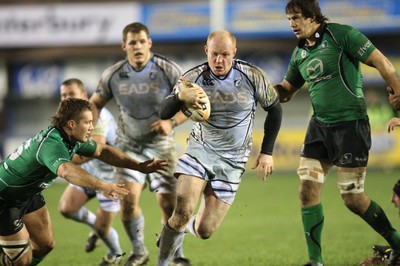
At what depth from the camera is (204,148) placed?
255 inches

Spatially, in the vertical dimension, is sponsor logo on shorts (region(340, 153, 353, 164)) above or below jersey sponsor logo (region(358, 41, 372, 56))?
below

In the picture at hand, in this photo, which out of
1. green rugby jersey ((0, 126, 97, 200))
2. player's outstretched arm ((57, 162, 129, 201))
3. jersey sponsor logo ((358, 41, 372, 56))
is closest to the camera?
player's outstretched arm ((57, 162, 129, 201))

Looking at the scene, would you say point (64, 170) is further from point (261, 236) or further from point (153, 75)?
point (261, 236)

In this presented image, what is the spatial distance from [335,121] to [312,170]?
52cm

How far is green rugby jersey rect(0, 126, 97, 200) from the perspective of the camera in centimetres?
594

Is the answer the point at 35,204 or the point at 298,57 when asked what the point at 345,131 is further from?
the point at 35,204

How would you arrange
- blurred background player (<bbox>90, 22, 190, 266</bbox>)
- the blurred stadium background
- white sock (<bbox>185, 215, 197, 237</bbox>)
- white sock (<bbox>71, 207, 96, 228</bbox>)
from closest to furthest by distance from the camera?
white sock (<bbox>185, 215, 197, 237</bbox>) < blurred background player (<bbox>90, 22, 190, 266</bbox>) < white sock (<bbox>71, 207, 96, 228</bbox>) < the blurred stadium background

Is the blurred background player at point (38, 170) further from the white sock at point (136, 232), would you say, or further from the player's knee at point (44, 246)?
the white sock at point (136, 232)

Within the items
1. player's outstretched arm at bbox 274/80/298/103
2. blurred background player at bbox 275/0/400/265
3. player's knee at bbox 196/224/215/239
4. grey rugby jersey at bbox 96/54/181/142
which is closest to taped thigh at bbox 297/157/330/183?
blurred background player at bbox 275/0/400/265

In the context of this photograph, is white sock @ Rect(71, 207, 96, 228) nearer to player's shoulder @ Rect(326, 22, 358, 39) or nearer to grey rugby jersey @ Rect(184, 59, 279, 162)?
grey rugby jersey @ Rect(184, 59, 279, 162)

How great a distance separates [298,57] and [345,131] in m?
0.88

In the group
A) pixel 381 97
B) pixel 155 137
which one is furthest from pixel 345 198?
pixel 381 97

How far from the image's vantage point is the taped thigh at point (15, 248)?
6383 mm

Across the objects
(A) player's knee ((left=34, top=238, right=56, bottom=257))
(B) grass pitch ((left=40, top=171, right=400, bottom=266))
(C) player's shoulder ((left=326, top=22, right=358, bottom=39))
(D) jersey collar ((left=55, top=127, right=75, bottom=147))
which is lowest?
(B) grass pitch ((left=40, top=171, right=400, bottom=266))
